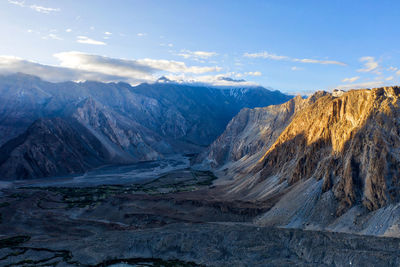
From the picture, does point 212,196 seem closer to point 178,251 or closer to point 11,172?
point 178,251

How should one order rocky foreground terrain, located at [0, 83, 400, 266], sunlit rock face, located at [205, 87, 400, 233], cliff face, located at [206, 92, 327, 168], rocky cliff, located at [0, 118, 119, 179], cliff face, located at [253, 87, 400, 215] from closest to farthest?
rocky foreground terrain, located at [0, 83, 400, 266] < sunlit rock face, located at [205, 87, 400, 233] < cliff face, located at [253, 87, 400, 215] < cliff face, located at [206, 92, 327, 168] < rocky cliff, located at [0, 118, 119, 179]

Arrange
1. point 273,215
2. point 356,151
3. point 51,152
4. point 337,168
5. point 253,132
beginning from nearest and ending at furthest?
1. point 356,151
2. point 337,168
3. point 273,215
4. point 51,152
5. point 253,132

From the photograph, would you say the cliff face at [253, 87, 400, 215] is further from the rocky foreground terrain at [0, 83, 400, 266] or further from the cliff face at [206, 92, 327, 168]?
the cliff face at [206, 92, 327, 168]

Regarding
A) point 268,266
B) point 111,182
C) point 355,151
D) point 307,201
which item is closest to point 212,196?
point 307,201

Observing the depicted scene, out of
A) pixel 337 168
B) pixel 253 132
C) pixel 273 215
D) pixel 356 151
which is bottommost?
pixel 273 215

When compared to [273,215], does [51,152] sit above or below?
below

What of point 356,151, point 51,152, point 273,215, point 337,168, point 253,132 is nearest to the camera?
point 356,151

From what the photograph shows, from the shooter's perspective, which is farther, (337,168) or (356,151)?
(337,168)

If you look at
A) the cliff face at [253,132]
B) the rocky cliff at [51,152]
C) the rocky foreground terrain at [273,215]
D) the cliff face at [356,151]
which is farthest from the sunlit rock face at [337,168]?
the rocky cliff at [51,152]

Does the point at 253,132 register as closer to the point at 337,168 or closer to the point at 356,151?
the point at 337,168

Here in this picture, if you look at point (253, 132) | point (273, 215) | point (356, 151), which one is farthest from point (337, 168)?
point (253, 132)

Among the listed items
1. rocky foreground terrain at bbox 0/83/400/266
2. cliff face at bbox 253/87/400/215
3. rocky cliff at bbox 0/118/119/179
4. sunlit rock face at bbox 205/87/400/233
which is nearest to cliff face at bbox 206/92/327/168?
rocky foreground terrain at bbox 0/83/400/266
